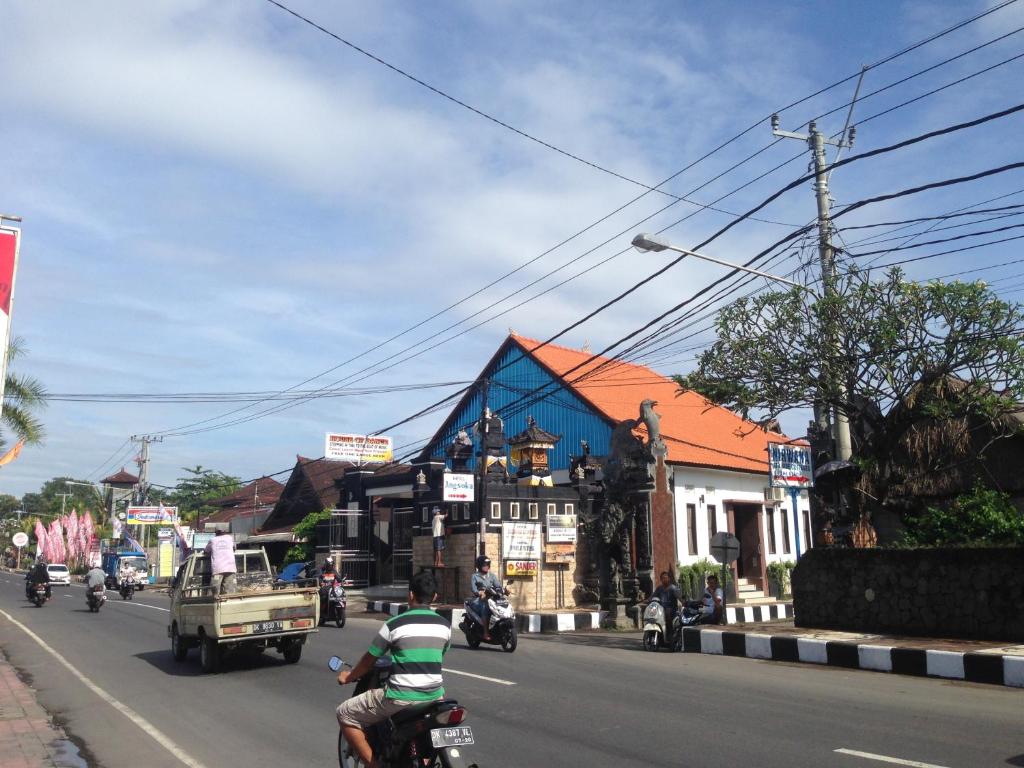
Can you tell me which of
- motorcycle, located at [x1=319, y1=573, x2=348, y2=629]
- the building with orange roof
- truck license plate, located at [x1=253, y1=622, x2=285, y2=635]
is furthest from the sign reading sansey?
truck license plate, located at [x1=253, y1=622, x2=285, y2=635]

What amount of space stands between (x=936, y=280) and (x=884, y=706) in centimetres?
751

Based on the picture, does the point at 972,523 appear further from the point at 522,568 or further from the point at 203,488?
the point at 203,488

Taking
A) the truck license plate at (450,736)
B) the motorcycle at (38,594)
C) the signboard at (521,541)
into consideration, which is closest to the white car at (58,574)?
the motorcycle at (38,594)

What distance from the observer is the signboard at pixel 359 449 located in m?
33.5

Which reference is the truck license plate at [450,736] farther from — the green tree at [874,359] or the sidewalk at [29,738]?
the green tree at [874,359]

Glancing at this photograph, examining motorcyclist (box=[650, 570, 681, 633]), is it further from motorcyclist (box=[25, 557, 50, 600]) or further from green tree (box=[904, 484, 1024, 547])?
motorcyclist (box=[25, 557, 50, 600])

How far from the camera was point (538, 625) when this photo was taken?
66.0ft

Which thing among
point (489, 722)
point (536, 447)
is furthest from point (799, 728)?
point (536, 447)

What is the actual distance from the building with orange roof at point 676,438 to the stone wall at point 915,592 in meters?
8.65

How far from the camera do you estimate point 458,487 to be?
80.2ft

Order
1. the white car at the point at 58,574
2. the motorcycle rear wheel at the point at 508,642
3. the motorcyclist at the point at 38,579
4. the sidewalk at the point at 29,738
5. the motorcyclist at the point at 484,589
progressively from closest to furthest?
the sidewalk at the point at 29,738 < the motorcycle rear wheel at the point at 508,642 < the motorcyclist at the point at 484,589 < the motorcyclist at the point at 38,579 < the white car at the point at 58,574

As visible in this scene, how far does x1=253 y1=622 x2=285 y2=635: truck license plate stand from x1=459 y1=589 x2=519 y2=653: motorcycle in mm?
3700

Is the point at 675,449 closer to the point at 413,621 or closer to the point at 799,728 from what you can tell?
the point at 799,728

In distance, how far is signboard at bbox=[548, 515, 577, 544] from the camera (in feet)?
83.5
